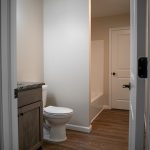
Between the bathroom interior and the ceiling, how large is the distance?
0.15 metres

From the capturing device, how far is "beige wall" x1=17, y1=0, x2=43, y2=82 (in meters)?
2.62

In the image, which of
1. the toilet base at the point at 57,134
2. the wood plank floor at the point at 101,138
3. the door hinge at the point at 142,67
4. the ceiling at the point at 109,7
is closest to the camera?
the door hinge at the point at 142,67

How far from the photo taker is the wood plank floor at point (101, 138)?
240cm

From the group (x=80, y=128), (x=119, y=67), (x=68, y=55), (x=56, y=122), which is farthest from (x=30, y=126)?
(x=119, y=67)

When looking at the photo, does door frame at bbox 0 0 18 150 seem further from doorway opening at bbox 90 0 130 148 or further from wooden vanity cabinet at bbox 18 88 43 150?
doorway opening at bbox 90 0 130 148

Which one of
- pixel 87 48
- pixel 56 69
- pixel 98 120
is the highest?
pixel 87 48

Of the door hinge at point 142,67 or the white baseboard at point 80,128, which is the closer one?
the door hinge at point 142,67

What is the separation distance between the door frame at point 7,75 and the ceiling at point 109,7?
2.75 meters

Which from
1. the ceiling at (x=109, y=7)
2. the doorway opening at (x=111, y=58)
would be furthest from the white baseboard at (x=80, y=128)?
the ceiling at (x=109, y=7)

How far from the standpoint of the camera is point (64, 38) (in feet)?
9.99

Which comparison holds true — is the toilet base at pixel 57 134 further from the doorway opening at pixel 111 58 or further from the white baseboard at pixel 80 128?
the doorway opening at pixel 111 58

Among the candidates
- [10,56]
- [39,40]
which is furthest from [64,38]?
[10,56]

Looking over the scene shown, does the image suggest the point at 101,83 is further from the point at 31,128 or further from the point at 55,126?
the point at 31,128

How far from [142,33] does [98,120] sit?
9.76ft
